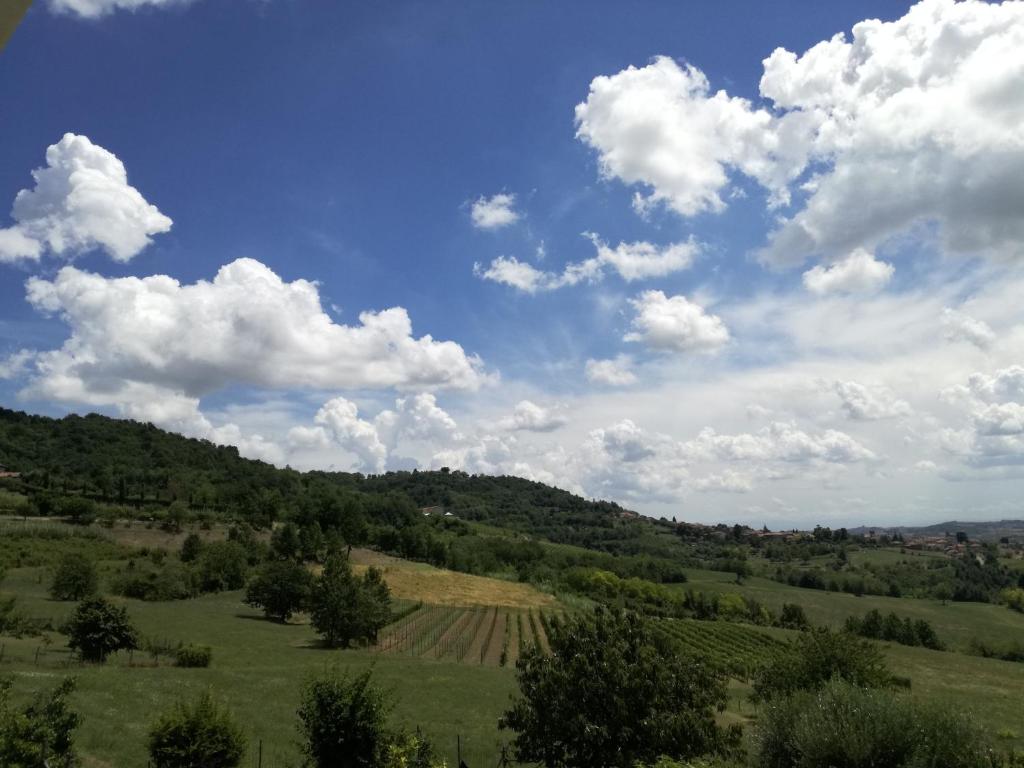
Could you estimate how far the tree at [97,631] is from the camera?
140 ft

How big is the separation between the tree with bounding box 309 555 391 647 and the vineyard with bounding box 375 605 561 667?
3.47 meters

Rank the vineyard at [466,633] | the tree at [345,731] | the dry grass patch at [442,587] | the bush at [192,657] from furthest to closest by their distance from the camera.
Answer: the dry grass patch at [442,587] → the vineyard at [466,633] → the bush at [192,657] → the tree at [345,731]

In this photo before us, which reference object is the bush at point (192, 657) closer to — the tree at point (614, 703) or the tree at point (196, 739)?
the tree at point (196, 739)

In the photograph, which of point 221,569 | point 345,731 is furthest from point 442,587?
point 345,731

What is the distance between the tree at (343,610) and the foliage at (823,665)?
3813 centimetres

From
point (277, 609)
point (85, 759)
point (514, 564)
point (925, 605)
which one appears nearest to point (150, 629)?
point (277, 609)

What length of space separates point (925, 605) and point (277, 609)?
16856cm

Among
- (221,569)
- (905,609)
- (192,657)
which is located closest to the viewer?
(192,657)

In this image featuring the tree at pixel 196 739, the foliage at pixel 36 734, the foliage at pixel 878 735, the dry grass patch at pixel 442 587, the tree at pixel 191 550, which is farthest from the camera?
the dry grass patch at pixel 442 587

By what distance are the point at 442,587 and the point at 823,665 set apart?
92963 millimetres

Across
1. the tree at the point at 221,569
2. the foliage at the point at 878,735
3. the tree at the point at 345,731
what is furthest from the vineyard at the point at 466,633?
the tree at the point at 345,731

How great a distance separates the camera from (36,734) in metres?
15.1

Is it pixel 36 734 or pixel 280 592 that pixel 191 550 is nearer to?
pixel 280 592

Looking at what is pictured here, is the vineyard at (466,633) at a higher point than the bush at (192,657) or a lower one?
lower
